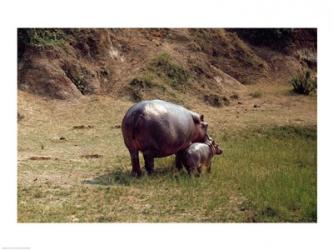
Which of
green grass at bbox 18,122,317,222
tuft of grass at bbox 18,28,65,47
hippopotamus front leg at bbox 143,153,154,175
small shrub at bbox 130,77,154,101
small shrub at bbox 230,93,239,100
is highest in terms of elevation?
tuft of grass at bbox 18,28,65,47

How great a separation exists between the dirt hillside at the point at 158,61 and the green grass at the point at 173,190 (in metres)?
5.43

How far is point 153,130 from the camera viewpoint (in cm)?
829

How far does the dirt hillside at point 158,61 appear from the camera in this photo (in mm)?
15430

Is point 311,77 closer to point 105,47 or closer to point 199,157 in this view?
point 105,47

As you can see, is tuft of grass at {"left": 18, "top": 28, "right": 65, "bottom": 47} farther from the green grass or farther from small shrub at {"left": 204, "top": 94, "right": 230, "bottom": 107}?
the green grass

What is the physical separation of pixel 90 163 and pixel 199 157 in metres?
2.23

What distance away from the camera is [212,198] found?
8.01 m

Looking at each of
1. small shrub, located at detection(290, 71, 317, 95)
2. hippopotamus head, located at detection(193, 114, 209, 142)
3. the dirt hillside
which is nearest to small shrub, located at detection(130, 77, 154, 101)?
the dirt hillside

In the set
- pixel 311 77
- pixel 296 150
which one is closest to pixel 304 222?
pixel 296 150

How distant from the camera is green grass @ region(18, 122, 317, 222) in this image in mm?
7504

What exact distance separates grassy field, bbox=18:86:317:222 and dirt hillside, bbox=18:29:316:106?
1.80 meters

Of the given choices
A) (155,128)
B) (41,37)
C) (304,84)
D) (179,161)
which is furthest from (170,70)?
(155,128)

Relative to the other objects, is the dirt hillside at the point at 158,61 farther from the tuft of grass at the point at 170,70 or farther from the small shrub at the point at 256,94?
the small shrub at the point at 256,94

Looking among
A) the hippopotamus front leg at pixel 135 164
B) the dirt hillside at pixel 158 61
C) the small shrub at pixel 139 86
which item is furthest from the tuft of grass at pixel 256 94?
the hippopotamus front leg at pixel 135 164
